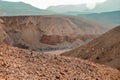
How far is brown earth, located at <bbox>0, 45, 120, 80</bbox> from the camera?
1169cm

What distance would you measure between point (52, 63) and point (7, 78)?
4.11 meters

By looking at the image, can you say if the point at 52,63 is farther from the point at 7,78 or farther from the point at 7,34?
the point at 7,34

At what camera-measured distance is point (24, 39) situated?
7500 centimetres

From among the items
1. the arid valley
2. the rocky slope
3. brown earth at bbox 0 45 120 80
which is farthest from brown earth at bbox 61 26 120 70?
the rocky slope

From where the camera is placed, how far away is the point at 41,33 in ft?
263

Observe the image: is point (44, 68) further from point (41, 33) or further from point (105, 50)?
point (41, 33)

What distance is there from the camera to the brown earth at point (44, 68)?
1169cm

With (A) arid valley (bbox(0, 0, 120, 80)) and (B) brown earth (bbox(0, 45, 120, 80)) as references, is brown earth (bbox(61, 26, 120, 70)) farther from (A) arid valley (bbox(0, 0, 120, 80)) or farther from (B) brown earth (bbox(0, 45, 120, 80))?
(B) brown earth (bbox(0, 45, 120, 80))

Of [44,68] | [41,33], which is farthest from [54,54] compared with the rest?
[41,33]

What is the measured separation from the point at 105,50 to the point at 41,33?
50.8 m

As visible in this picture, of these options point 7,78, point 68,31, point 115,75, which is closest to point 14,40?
point 68,31

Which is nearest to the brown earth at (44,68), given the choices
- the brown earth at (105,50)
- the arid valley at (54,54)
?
the arid valley at (54,54)

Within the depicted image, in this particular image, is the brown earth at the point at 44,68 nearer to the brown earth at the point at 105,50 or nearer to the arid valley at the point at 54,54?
the arid valley at the point at 54,54

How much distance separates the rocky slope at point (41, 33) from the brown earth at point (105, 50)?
1457 inches
